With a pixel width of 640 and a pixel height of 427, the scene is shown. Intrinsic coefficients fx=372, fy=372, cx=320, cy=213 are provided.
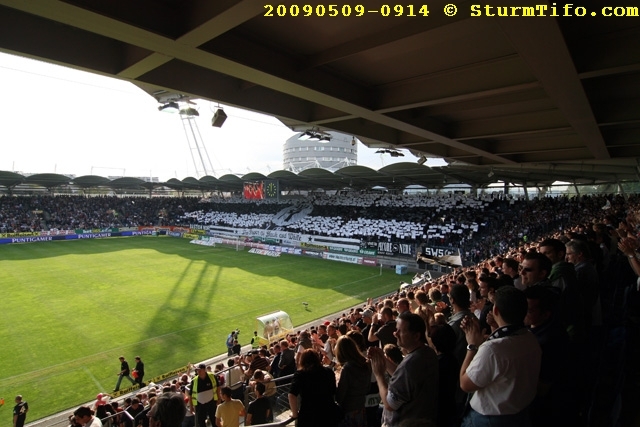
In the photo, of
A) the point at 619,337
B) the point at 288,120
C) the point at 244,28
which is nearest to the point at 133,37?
the point at 244,28

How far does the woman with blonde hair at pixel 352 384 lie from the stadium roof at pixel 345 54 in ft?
9.95

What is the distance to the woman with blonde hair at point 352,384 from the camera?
10.9 ft

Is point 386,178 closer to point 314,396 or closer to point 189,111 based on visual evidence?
point 189,111

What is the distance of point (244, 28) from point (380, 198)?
40016mm


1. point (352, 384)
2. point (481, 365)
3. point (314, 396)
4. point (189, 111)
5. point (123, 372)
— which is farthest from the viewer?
point (123, 372)

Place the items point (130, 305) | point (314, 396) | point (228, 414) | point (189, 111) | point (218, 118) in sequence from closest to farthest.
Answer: point (314, 396) → point (228, 414) → point (189, 111) → point (218, 118) → point (130, 305)

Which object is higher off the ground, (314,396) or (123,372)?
(314,396)

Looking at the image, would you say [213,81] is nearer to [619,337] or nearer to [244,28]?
[244,28]

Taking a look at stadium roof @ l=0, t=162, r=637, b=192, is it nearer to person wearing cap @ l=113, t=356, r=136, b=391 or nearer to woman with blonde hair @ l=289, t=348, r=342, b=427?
person wearing cap @ l=113, t=356, r=136, b=391

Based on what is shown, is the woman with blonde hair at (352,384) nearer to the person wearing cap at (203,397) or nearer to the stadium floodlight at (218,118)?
the stadium floodlight at (218,118)

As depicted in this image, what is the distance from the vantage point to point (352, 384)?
3.34 m

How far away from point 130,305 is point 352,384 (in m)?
19.4

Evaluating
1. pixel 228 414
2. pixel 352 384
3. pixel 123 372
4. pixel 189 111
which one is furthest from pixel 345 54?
pixel 123 372

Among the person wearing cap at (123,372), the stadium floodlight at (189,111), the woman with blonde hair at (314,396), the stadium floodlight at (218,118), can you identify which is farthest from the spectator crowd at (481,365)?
the stadium floodlight at (218,118)
